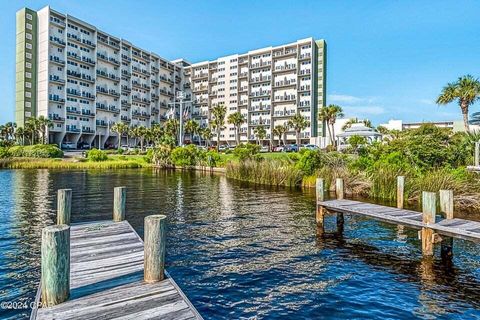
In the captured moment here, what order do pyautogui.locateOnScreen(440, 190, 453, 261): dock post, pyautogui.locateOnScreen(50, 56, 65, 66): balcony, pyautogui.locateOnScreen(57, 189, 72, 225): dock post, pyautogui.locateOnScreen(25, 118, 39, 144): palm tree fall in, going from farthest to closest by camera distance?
pyautogui.locateOnScreen(50, 56, 65, 66): balcony < pyautogui.locateOnScreen(25, 118, 39, 144): palm tree < pyautogui.locateOnScreen(440, 190, 453, 261): dock post < pyautogui.locateOnScreen(57, 189, 72, 225): dock post

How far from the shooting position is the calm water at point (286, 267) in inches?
288

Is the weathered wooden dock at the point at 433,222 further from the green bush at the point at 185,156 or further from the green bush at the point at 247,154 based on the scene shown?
the green bush at the point at 185,156

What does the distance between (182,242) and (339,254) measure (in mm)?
5328

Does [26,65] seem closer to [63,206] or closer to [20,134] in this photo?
[20,134]

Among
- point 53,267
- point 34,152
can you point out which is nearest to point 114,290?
point 53,267

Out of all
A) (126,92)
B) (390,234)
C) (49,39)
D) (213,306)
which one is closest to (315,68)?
(126,92)

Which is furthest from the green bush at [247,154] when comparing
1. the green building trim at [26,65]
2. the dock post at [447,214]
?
the green building trim at [26,65]

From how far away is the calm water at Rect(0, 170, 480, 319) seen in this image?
7.31 meters

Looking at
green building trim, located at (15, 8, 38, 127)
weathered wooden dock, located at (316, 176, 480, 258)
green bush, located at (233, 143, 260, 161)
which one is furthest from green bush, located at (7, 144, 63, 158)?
weathered wooden dock, located at (316, 176, 480, 258)

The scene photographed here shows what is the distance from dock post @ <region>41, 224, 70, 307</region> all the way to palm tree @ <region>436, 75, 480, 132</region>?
4612cm

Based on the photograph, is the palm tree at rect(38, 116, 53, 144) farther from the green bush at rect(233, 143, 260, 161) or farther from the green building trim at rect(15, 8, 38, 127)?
the green bush at rect(233, 143, 260, 161)

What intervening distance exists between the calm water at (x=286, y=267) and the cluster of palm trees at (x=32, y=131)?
6162 cm

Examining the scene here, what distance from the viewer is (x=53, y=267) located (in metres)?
5.12

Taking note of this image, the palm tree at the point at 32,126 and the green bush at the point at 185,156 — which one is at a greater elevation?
the palm tree at the point at 32,126
